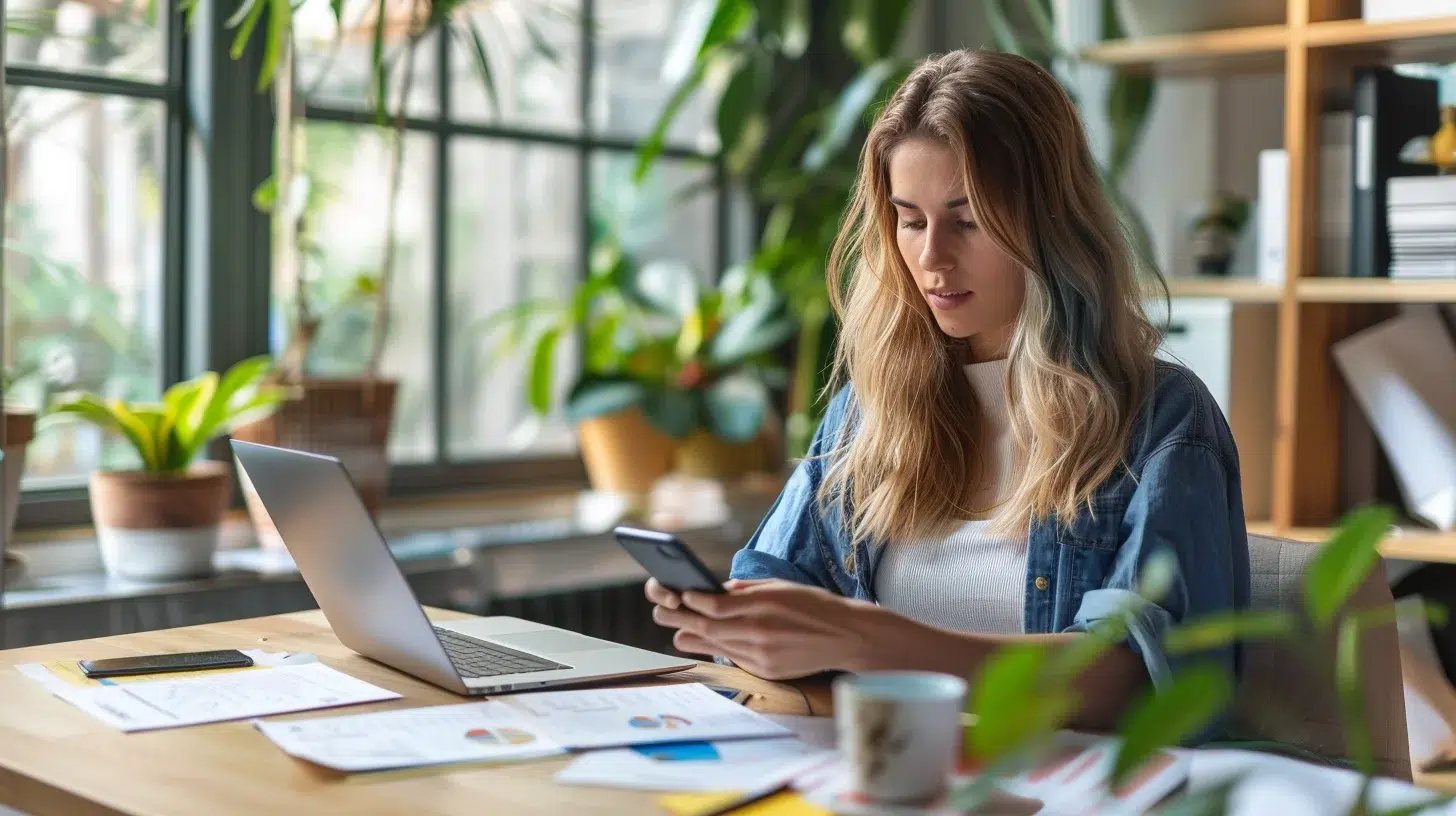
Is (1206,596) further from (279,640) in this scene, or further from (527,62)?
(527,62)

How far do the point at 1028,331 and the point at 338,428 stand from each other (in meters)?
1.55

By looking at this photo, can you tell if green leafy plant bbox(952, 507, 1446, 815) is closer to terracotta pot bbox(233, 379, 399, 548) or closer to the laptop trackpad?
the laptop trackpad

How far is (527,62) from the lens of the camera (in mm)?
3662

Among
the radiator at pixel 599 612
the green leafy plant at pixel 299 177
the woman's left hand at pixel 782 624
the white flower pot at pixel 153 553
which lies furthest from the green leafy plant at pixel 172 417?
A: the woman's left hand at pixel 782 624

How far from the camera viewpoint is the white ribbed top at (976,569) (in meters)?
1.66

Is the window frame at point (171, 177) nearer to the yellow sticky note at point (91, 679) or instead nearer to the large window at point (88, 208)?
the large window at point (88, 208)

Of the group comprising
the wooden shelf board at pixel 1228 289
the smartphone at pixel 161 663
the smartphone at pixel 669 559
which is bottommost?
the smartphone at pixel 161 663

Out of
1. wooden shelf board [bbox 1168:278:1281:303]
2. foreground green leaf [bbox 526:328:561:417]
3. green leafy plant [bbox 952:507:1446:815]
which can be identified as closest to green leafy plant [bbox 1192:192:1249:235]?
wooden shelf board [bbox 1168:278:1281:303]

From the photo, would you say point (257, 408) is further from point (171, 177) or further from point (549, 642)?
point (549, 642)

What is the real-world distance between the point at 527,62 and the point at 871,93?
2.88ft

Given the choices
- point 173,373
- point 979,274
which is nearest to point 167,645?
point 979,274

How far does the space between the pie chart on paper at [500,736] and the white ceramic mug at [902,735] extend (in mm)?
366

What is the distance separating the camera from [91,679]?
4.69 ft

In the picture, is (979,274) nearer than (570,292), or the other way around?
(979,274)
